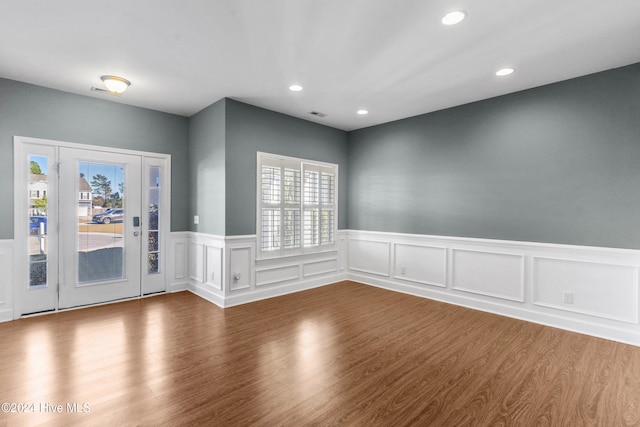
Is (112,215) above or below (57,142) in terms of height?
below

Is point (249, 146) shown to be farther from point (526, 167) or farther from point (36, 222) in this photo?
point (526, 167)

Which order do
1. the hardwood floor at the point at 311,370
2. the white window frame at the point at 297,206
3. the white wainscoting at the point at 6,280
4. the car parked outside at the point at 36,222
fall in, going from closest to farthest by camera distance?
1. the hardwood floor at the point at 311,370
2. the white wainscoting at the point at 6,280
3. the car parked outside at the point at 36,222
4. the white window frame at the point at 297,206

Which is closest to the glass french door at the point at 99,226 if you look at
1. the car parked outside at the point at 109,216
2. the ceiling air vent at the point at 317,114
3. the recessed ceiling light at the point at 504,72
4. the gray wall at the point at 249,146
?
the car parked outside at the point at 109,216

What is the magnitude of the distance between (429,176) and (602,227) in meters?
2.12

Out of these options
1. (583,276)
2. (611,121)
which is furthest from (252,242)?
(611,121)

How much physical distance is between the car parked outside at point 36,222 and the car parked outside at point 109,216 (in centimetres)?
51

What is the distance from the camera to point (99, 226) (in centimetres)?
423

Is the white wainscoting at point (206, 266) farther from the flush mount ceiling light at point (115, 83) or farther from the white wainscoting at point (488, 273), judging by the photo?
the white wainscoting at point (488, 273)

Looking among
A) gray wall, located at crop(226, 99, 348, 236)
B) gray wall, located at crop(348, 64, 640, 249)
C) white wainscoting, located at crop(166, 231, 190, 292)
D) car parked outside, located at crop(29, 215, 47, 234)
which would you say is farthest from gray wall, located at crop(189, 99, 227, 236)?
gray wall, located at crop(348, 64, 640, 249)

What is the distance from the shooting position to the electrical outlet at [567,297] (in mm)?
3493

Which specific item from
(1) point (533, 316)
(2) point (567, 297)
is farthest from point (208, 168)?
(2) point (567, 297)

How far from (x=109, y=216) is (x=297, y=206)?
107 inches

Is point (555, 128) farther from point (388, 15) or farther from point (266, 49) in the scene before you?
point (266, 49)

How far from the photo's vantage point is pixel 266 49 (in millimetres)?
2893
